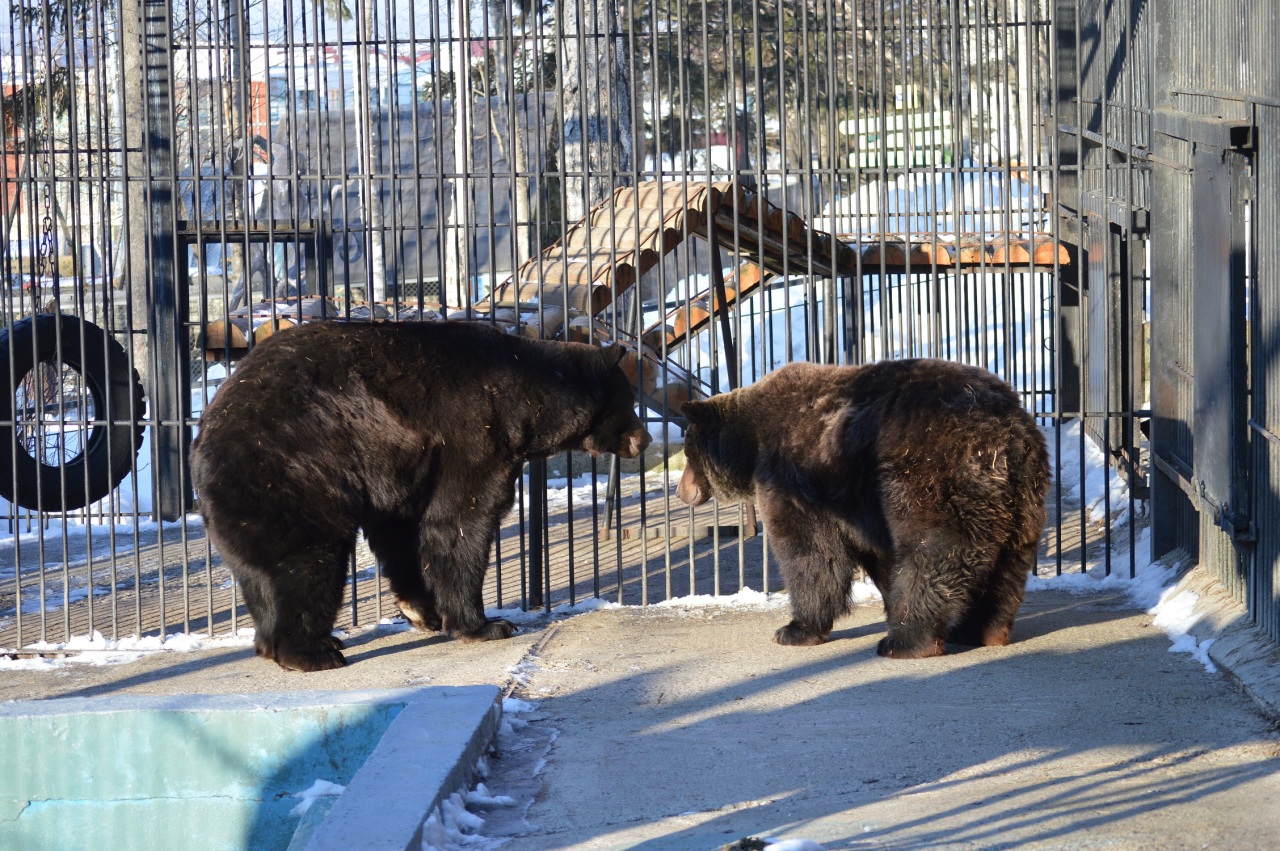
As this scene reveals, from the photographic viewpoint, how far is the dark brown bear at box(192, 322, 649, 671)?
670 centimetres

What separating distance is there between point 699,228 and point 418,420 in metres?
2.93

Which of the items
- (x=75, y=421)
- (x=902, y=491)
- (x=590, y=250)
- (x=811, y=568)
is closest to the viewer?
(x=902, y=491)

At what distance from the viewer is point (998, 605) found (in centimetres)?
656

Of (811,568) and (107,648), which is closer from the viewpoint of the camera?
(811,568)

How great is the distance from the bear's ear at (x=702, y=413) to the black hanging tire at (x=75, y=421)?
132 inches

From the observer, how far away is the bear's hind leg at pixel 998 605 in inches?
253

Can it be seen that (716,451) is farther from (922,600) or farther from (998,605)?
(998,605)

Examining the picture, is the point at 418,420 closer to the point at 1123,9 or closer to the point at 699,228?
the point at 699,228

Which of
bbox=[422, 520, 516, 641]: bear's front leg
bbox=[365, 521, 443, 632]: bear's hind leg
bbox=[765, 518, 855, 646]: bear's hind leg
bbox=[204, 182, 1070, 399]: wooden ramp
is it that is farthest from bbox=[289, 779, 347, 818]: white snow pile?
bbox=[204, 182, 1070, 399]: wooden ramp

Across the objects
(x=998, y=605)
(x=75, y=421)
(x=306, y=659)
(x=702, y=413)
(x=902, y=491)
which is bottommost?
(x=306, y=659)

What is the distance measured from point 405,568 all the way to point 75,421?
2.77 meters

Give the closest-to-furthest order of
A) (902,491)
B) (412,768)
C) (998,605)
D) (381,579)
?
(412,768), (902,491), (998,605), (381,579)

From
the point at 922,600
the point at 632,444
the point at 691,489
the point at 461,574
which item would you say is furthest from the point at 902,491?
the point at 461,574

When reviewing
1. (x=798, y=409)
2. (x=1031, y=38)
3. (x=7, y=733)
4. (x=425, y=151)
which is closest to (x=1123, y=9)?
(x=1031, y=38)
